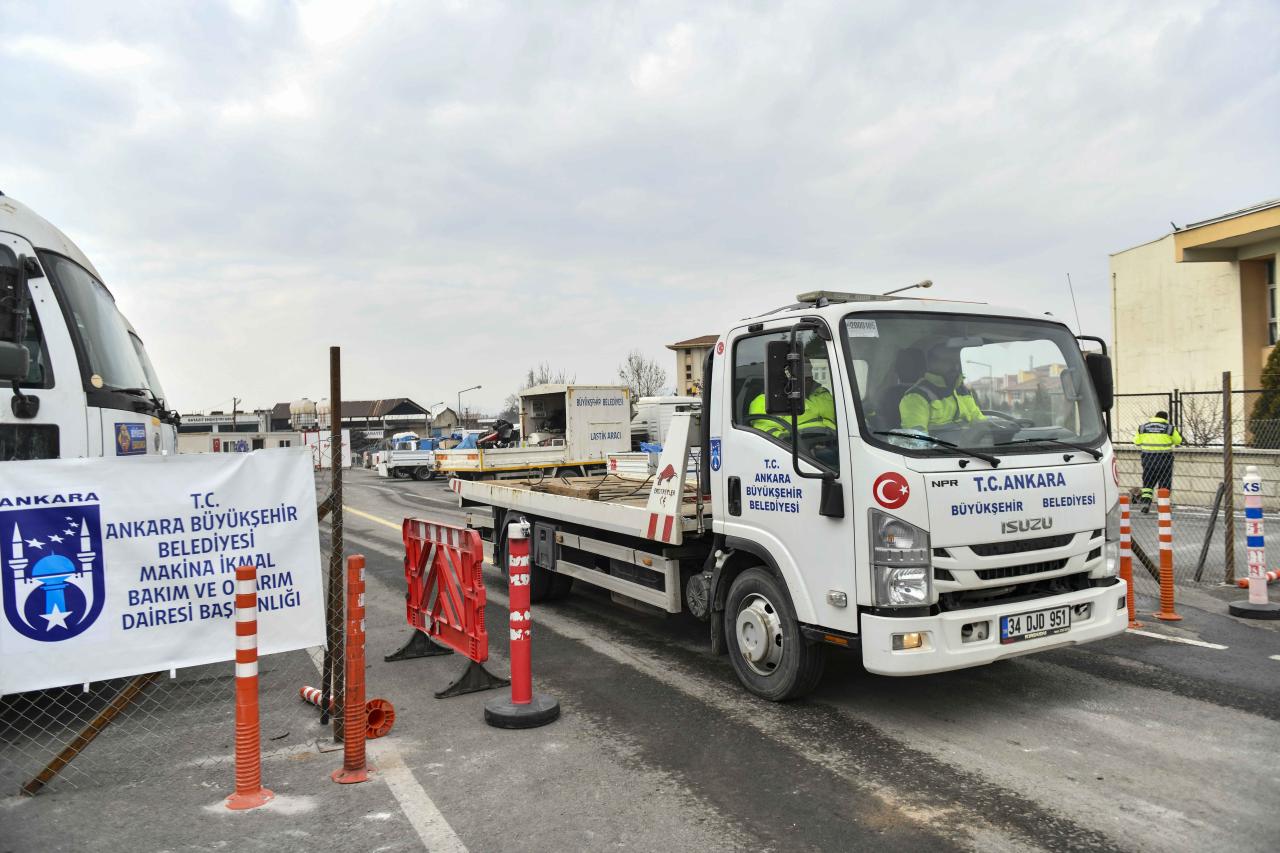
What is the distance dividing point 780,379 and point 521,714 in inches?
100

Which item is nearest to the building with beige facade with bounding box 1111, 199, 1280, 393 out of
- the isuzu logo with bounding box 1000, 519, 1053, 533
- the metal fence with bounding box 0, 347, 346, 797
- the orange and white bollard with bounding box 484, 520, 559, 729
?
the isuzu logo with bounding box 1000, 519, 1053, 533

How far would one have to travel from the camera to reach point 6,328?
4.59 meters

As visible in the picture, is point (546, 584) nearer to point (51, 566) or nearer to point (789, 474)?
point (789, 474)

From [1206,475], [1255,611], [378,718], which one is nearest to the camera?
[378,718]

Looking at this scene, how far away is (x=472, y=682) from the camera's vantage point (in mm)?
6176

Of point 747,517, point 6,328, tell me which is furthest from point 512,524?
point 6,328

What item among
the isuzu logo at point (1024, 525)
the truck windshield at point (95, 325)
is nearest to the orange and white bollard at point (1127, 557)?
the isuzu logo at point (1024, 525)

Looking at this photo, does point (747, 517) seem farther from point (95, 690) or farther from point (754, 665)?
point (95, 690)

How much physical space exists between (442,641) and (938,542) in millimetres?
4000

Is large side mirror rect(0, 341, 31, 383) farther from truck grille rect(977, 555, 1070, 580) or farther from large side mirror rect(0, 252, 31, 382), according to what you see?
truck grille rect(977, 555, 1070, 580)

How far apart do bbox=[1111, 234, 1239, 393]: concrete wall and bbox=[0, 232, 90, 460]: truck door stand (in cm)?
2222

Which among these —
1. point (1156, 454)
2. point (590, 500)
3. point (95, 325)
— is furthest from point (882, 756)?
point (1156, 454)

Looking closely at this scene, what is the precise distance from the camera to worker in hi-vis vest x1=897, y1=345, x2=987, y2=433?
16.6 ft

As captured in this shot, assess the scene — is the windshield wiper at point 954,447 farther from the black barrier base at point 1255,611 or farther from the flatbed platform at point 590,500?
the black barrier base at point 1255,611
